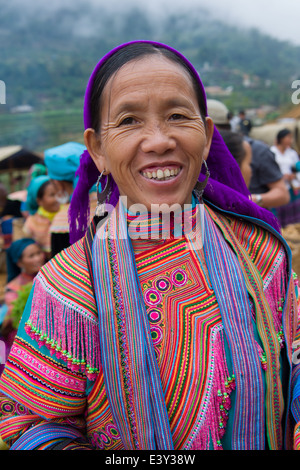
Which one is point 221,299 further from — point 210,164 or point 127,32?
point 127,32

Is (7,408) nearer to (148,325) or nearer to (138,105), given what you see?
(148,325)

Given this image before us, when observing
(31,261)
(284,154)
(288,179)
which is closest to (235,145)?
(31,261)

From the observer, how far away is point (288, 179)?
6031 millimetres

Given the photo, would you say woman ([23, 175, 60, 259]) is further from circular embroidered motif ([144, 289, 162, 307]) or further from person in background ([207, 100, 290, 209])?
circular embroidered motif ([144, 289, 162, 307])

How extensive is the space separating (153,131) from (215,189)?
0.42 m

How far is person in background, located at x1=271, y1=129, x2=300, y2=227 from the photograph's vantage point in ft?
15.0

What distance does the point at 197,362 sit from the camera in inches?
48.5

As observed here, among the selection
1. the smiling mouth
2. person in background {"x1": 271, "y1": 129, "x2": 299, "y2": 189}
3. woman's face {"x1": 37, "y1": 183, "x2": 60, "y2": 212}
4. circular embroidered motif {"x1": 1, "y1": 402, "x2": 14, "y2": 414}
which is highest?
person in background {"x1": 271, "y1": 129, "x2": 299, "y2": 189}

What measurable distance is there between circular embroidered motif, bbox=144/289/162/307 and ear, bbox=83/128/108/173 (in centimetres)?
42

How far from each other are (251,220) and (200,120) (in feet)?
1.30

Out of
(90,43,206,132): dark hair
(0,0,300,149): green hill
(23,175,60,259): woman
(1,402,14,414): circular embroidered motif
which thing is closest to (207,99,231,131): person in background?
(23,175,60,259): woman

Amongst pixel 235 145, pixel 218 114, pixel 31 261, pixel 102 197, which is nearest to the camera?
pixel 102 197
